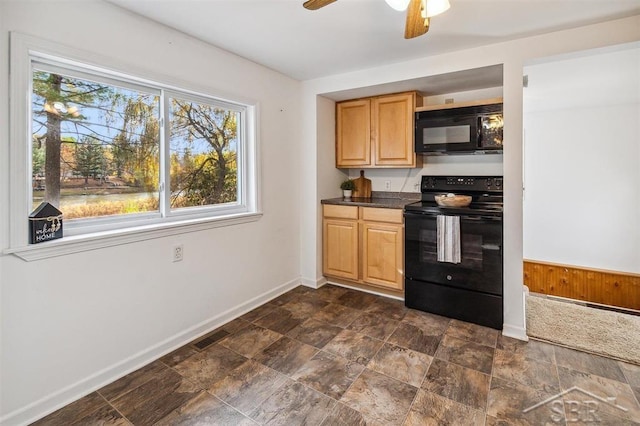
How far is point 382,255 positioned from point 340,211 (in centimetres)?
67

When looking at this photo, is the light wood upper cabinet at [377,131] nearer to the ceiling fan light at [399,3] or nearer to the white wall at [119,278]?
the white wall at [119,278]

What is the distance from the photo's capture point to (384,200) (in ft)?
11.9

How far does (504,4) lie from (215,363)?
2968mm

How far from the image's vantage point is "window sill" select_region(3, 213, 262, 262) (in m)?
1.64

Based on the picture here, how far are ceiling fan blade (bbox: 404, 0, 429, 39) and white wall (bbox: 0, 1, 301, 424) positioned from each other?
1.62m

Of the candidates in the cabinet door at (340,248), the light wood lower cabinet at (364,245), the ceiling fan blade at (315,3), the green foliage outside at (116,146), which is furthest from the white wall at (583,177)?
the green foliage outside at (116,146)

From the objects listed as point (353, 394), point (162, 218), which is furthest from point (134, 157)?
point (353, 394)

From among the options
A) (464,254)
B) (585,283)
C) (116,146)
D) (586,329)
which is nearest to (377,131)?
(464,254)

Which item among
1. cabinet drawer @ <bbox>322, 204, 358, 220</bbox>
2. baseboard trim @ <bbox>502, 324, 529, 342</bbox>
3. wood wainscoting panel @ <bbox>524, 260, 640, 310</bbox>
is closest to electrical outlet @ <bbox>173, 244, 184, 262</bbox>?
cabinet drawer @ <bbox>322, 204, 358, 220</bbox>

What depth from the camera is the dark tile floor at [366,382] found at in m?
1.66

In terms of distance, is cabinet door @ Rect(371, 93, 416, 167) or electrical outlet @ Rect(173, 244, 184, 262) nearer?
electrical outlet @ Rect(173, 244, 184, 262)

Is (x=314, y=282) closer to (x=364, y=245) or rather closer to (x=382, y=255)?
(x=364, y=245)

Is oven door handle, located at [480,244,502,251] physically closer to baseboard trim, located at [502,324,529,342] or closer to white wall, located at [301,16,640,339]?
white wall, located at [301,16,640,339]

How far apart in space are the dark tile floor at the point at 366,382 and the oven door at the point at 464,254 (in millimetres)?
388
